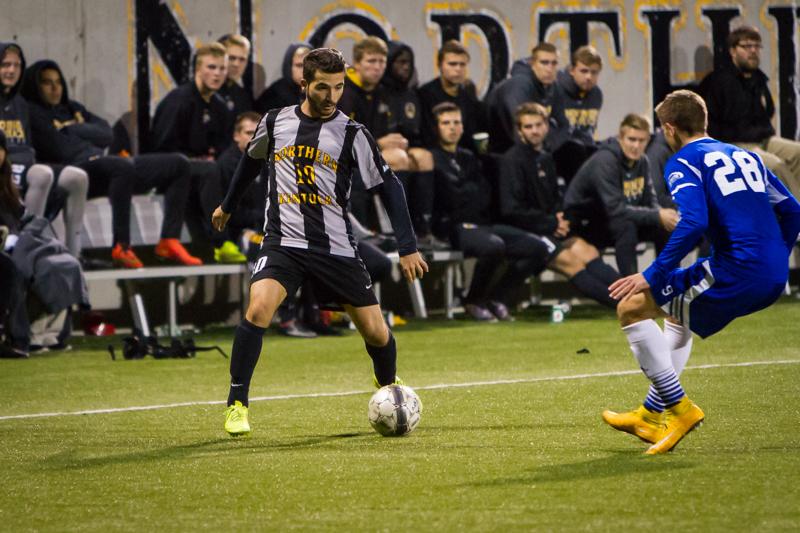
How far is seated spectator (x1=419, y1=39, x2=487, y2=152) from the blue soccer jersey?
7312 millimetres

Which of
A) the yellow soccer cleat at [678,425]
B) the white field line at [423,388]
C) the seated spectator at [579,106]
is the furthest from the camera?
the seated spectator at [579,106]

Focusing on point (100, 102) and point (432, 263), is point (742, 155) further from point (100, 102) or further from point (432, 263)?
point (100, 102)

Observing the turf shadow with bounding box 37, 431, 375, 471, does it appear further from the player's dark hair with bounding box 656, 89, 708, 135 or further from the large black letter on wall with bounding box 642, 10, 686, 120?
the large black letter on wall with bounding box 642, 10, 686, 120

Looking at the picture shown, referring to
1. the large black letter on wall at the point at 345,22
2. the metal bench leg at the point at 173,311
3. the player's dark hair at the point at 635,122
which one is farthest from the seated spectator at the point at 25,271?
the player's dark hair at the point at 635,122

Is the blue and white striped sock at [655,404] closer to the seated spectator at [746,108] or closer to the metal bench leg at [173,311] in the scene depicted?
the metal bench leg at [173,311]

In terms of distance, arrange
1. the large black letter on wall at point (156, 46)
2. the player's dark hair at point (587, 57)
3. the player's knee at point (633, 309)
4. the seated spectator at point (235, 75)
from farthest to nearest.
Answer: the player's dark hair at point (587, 57), the large black letter on wall at point (156, 46), the seated spectator at point (235, 75), the player's knee at point (633, 309)

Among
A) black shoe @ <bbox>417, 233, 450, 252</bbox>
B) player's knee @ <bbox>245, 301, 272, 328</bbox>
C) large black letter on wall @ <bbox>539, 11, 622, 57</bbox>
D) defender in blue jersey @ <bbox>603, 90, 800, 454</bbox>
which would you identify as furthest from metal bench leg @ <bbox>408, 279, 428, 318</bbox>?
defender in blue jersey @ <bbox>603, 90, 800, 454</bbox>

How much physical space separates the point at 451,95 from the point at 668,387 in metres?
7.94

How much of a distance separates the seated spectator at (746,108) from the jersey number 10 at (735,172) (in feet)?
29.5

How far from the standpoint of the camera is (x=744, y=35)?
48.9 feet

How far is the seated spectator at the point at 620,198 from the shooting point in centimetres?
1312

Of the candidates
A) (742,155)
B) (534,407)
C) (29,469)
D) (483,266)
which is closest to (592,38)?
(483,266)

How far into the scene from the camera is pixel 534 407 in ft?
25.5

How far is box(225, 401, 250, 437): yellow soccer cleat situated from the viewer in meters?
6.84
